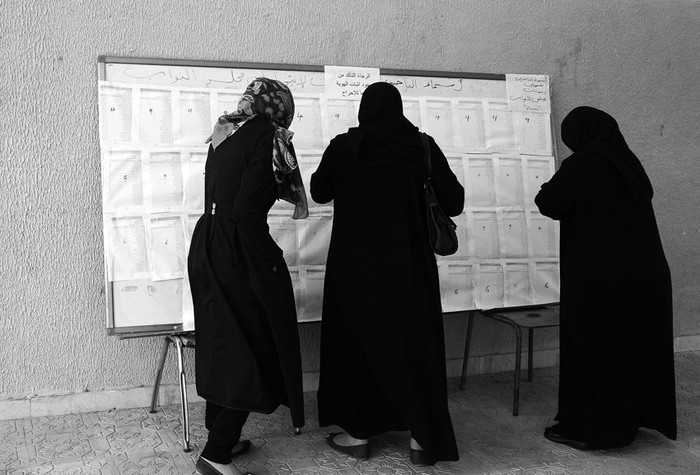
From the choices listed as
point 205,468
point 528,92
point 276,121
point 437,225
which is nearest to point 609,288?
point 437,225

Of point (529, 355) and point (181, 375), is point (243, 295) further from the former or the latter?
point (529, 355)

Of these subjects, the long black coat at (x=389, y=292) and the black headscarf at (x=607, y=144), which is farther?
the black headscarf at (x=607, y=144)

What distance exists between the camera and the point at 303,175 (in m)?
3.69

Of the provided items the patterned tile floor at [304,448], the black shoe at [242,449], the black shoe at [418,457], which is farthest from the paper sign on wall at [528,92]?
the black shoe at [242,449]

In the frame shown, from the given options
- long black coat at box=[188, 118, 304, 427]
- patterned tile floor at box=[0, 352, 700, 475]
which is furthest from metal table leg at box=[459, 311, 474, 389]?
long black coat at box=[188, 118, 304, 427]

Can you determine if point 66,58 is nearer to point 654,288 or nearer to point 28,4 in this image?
point 28,4

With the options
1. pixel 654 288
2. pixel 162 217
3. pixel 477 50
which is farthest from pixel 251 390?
pixel 477 50

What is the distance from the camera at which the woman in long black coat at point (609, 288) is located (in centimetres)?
317

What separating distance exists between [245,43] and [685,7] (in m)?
2.78

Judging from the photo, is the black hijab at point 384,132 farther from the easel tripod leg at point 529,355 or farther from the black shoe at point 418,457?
the easel tripod leg at point 529,355

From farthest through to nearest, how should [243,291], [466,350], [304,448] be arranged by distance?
[466,350] < [304,448] < [243,291]

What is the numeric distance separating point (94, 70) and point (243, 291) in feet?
4.68

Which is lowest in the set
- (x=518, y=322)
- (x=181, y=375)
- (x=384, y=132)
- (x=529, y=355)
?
(x=529, y=355)

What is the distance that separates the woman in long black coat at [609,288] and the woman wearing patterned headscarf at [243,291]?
1215 millimetres
